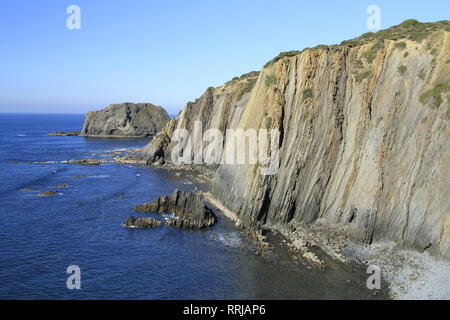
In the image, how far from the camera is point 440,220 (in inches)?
1636

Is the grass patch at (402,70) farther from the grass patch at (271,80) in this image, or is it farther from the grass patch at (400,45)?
the grass patch at (271,80)

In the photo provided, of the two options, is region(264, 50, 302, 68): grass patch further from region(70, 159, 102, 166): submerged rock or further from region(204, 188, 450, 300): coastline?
region(70, 159, 102, 166): submerged rock

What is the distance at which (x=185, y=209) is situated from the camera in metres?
60.7

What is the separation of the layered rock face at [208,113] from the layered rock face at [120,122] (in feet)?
231

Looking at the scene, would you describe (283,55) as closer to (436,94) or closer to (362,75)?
(362,75)

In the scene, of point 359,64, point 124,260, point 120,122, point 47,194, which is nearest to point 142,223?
point 124,260

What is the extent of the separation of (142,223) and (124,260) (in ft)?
38.5

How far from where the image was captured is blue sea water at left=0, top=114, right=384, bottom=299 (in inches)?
1505

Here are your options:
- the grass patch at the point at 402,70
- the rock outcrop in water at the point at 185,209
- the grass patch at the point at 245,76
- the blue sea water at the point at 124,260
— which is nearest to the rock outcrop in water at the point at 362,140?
the grass patch at the point at 402,70

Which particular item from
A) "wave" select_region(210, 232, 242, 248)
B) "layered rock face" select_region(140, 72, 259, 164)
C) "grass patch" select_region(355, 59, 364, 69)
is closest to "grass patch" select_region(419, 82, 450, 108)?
"grass patch" select_region(355, 59, 364, 69)

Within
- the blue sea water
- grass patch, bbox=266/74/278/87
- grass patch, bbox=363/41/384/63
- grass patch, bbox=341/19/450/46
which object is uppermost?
grass patch, bbox=341/19/450/46

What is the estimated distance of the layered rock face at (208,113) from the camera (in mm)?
101562

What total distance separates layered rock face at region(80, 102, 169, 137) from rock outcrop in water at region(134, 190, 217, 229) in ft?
398
